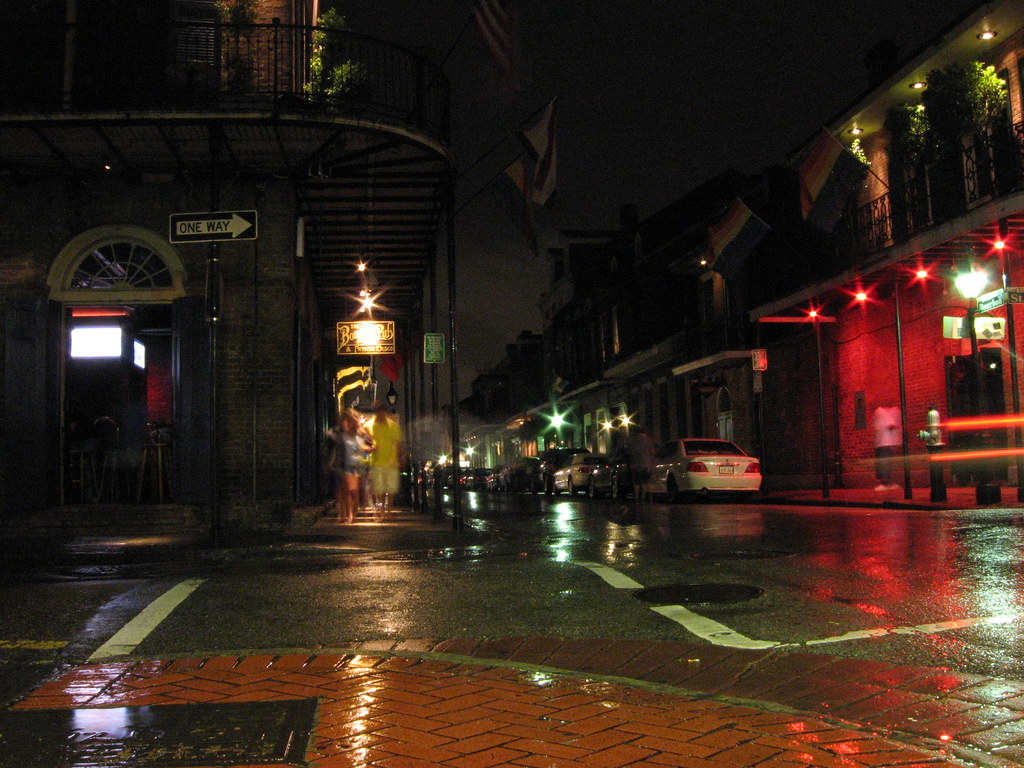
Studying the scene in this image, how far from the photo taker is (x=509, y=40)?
1295 cm

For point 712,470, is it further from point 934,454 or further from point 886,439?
point 934,454

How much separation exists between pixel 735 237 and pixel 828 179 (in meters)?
3.85

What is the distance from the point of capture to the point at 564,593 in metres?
6.80

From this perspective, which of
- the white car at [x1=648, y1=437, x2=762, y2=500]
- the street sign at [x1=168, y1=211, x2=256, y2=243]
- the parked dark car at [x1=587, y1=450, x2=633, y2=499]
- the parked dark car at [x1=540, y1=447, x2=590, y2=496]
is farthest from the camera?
the parked dark car at [x1=540, y1=447, x2=590, y2=496]

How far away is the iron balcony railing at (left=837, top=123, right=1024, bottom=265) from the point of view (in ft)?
58.1

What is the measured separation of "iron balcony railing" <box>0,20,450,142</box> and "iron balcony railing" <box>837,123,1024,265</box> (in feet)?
35.0

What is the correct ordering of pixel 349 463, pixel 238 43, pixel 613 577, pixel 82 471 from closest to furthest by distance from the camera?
pixel 613 577 → pixel 238 43 → pixel 82 471 → pixel 349 463

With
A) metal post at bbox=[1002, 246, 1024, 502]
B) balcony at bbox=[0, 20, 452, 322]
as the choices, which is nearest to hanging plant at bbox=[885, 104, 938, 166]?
metal post at bbox=[1002, 246, 1024, 502]

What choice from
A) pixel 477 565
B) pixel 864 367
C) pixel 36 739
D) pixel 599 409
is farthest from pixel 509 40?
pixel 599 409

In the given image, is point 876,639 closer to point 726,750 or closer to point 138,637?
point 726,750

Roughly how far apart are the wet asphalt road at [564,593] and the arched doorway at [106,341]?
3.81 meters

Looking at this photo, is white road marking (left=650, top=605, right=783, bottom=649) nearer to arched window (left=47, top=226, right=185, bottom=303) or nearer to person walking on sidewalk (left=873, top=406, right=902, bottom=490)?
arched window (left=47, top=226, right=185, bottom=303)

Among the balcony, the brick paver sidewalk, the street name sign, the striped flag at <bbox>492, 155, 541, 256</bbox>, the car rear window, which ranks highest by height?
the balcony

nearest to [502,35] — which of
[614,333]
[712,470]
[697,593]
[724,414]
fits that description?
[697,593]
